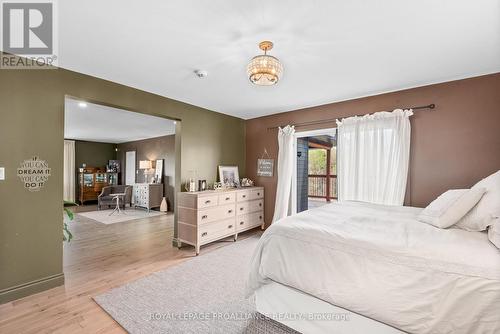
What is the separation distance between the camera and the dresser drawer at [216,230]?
3410 millimetres

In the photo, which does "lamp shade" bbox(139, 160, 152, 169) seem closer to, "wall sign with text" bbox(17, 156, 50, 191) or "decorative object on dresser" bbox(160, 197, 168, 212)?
"decorative object on dresser" bbox(160, 197, 168, 212)

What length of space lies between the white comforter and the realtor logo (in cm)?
241

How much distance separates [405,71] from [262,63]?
72.9 inches

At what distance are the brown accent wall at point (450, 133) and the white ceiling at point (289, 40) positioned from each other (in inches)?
7.3

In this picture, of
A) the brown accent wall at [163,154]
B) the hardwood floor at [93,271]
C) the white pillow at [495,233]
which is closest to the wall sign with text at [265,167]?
the hardwood floor at [93,271]

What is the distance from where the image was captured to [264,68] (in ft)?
6.11

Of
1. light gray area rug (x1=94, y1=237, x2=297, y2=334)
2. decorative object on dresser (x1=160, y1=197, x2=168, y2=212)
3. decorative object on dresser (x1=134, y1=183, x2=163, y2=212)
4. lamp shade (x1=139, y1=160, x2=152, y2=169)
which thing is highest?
lamp shade (x1=139, y1=160, x2=152, y2=169)

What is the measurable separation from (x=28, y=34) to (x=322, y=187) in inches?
289

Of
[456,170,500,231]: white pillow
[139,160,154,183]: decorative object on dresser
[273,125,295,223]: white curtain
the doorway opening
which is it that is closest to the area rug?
[139,160,154,183]: decorative object on dresser

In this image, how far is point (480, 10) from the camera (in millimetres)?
1602

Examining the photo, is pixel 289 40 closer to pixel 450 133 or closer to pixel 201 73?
pixel 201 73

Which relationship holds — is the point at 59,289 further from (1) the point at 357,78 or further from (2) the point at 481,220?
(1) the point at 357,78

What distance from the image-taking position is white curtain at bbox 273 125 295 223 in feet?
13.9

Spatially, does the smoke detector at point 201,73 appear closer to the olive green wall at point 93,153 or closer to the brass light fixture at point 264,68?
the brass light fixture at point 264,68
